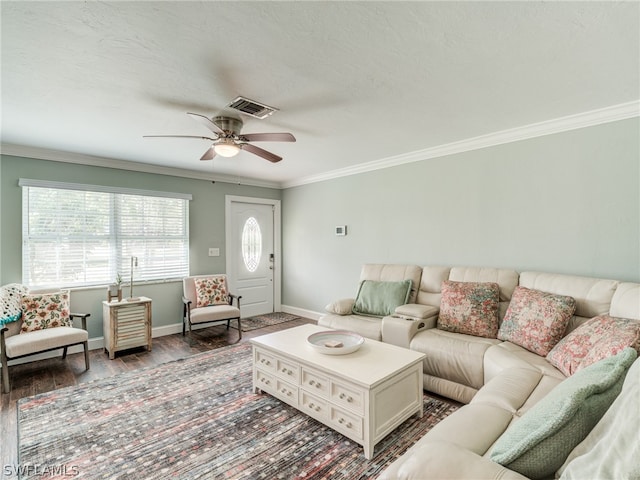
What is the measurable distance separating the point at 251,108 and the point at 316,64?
29.3 inches

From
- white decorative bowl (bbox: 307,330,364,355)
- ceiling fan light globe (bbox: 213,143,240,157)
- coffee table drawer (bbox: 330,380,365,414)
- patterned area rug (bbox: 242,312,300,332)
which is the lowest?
patterned area rug (bbox: 242,312,300,332)

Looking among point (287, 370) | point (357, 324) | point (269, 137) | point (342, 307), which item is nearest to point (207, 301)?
point (342, 307)

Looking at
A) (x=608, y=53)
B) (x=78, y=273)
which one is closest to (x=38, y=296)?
(x=78, y=273)

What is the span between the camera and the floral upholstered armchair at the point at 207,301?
4.12m

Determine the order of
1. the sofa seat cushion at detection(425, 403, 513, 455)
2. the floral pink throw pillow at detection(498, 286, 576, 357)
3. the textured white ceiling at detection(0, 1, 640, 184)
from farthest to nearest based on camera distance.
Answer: the floral pink throw pillow at detection(498, 286, 576, 357) → the textured white ceiling at detection(0, 1, 640, 184) → the sofa seat cushion at detection(425, 403, 513, 455)

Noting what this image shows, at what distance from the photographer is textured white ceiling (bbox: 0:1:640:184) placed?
1.53m

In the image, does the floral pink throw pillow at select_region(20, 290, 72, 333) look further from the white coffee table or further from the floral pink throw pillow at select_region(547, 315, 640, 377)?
the floral pink throw pillow at select_region(547, 315, 640, 377)

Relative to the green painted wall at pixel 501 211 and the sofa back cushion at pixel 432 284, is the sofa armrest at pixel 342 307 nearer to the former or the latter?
the sofa back cushion at pixel 432 284

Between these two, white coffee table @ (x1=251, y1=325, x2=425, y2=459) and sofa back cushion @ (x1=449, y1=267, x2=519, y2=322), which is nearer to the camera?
white coffee table @ (x1=251, y1=325, x2=425, y2=459)

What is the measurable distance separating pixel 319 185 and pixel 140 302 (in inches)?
121

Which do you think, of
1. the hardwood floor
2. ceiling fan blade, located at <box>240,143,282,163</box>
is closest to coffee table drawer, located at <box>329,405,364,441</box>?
the hardwood floor

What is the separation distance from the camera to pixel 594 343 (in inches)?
76.9

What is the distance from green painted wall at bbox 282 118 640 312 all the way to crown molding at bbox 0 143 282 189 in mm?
1549

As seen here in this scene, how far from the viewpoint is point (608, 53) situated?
186cm
